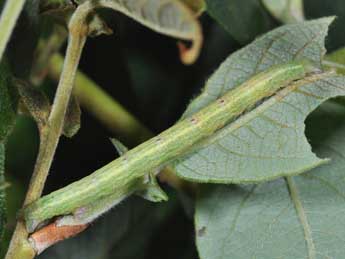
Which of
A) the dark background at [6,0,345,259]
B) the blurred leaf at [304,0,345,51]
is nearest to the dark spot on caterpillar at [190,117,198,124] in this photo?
the dark background at [6,0,345,259]

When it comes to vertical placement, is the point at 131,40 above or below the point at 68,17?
below

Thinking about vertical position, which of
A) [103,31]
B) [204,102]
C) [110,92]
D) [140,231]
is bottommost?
[140,231]

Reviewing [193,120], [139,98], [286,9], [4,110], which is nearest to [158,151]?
[193,120]

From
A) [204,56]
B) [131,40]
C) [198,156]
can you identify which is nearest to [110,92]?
[131,40]

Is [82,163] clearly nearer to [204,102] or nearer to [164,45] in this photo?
[164,45]

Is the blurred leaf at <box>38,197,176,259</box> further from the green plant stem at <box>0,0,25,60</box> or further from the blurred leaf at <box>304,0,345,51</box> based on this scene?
the green plant stem at <box>0,0,25,60</box>

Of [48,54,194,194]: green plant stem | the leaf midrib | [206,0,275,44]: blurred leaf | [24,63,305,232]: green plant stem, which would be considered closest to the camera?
[24,63,305,232]: green plant stem
